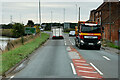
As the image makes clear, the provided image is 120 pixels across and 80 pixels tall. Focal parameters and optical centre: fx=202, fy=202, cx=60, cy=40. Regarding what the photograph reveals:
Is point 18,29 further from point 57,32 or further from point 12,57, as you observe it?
point 12,57

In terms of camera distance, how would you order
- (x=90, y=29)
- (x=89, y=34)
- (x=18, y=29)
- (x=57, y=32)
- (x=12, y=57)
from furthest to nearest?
(x=18, y=29)
(x=57, y=32)
(x=90, y=29)
(x=89, y=34)
(x=12, y=57)

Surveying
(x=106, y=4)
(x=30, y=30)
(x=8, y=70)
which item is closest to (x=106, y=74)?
(x=8, y=70)

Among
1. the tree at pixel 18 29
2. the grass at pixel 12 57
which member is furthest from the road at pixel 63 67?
the tree at pixel 18 29

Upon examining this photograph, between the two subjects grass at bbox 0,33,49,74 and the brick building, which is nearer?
grass at bbox 0,33,49,74

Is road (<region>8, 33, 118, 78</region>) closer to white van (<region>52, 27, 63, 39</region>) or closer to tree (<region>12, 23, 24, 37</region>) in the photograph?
white van (<region>52, 27, 63, 39</region>)

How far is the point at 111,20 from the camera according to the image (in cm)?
3903

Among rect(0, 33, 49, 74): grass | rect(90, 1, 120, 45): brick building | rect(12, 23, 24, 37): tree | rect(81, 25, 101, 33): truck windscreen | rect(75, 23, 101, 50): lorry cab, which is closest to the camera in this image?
rect(0, 33, 49, 74): grass

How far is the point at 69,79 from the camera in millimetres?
8688

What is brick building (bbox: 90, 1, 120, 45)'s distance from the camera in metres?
35.1

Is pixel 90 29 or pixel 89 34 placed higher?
pixel 90 29

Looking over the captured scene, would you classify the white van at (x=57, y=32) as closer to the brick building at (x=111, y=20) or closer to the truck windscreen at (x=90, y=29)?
the brick building at (x=111, y=20)

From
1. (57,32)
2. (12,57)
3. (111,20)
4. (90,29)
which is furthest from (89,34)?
(57,32)

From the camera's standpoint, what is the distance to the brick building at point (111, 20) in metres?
35.1

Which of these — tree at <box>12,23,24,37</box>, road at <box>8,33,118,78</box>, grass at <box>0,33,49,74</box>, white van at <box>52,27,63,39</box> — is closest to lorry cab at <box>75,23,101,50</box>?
road at <box>8,33,118,78</box>
